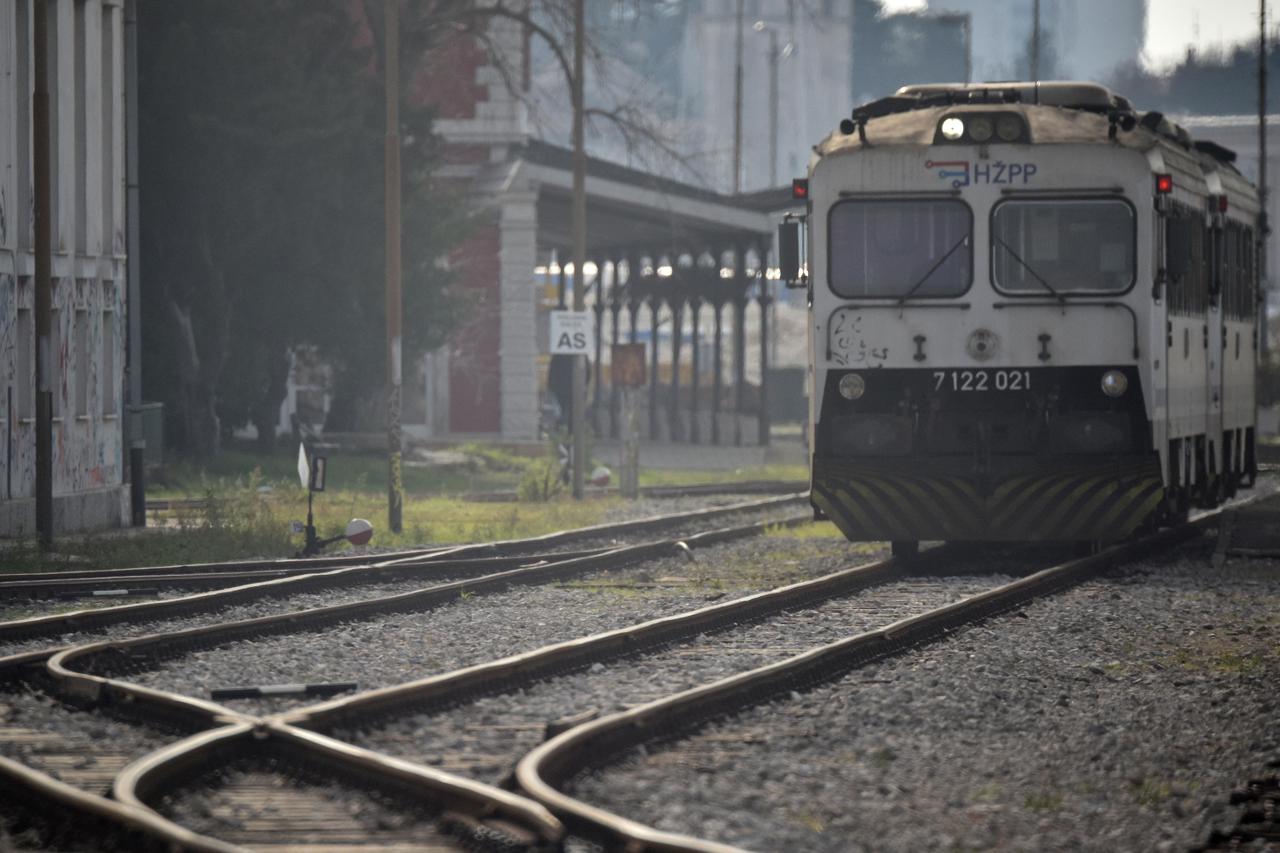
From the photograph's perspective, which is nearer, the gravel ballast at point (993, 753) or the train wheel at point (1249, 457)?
the gravel ballast at point (993, 753)

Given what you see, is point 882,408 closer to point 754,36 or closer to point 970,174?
point 970,174

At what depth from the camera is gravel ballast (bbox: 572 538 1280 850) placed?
6.99m

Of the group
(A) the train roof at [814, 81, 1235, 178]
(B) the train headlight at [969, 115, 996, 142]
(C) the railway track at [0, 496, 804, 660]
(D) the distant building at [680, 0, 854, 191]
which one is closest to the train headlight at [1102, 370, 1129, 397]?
(A) the train roof at [814, 81, 1235, 178]

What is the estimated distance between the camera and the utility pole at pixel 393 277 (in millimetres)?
20422

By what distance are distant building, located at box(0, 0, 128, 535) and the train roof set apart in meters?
7.89

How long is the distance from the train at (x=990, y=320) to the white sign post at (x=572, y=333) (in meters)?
10.3

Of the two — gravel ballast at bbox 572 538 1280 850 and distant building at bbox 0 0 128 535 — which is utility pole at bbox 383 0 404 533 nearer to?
distant building at bbox 0 0 128 535

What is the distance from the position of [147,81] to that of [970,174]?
17380mm

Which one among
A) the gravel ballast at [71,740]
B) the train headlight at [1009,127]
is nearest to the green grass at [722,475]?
the train headlight at [1009,127]

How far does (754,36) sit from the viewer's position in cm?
18638

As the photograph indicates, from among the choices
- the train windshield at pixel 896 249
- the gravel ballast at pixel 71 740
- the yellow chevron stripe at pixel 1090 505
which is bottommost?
the gravel ballast at pixel 71 740

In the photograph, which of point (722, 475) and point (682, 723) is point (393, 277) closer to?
point (682, 723)

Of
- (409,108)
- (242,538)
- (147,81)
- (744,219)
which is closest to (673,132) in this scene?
(744,219)

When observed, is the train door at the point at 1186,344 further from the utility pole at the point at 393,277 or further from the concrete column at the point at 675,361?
the concrete column at the point at 675,361
